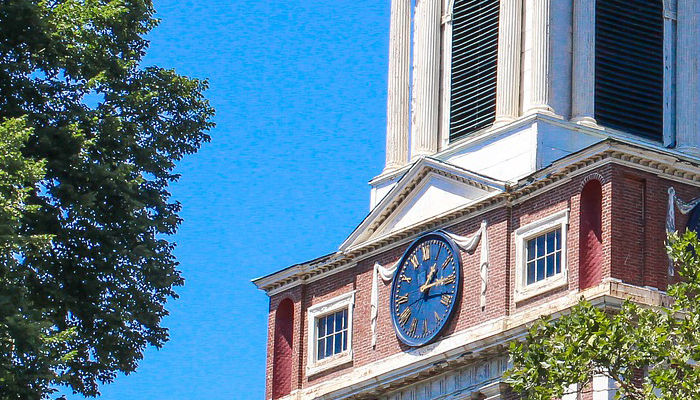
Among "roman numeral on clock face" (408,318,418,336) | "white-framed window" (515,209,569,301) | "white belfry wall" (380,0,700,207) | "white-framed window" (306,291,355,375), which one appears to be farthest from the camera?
"white-framed window" (306,291,355,375)

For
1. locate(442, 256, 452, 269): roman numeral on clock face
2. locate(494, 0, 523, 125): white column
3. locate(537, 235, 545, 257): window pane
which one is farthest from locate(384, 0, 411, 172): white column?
locate(537, 235, 545, 257): window pane

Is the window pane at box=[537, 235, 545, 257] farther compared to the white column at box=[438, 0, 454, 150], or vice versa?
the white column at box=[438, 0, 454, 150]

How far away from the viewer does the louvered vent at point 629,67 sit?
2317 inches

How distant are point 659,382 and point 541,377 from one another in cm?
302

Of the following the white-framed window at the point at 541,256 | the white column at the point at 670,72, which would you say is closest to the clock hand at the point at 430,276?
the white-framed window at the point at 541,256

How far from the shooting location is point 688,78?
60031 mm

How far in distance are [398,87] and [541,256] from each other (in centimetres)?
923

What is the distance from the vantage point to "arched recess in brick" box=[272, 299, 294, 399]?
62469mm

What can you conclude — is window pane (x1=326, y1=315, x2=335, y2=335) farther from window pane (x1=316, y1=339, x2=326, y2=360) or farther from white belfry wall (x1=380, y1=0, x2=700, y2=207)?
white belfry wall (x1=380, y1=0, x2=700, y2=207)

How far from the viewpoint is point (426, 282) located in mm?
58125

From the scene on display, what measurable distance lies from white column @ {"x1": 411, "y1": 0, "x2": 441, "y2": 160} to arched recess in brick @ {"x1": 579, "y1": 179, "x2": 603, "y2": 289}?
24.6 feet

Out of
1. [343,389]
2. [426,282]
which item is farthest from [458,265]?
[343,389]

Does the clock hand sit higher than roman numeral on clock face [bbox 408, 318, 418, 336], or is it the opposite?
the clock hand

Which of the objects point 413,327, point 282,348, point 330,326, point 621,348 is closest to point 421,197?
point 413,327
